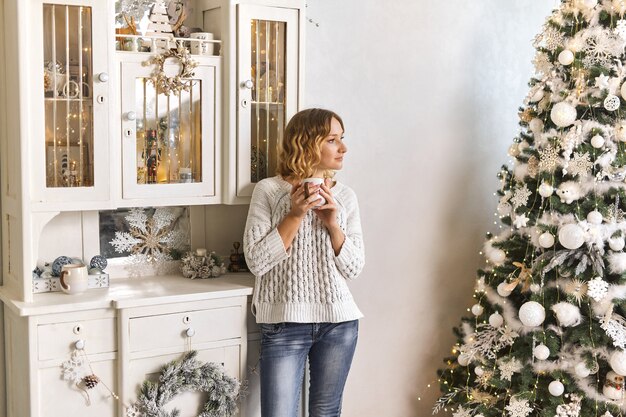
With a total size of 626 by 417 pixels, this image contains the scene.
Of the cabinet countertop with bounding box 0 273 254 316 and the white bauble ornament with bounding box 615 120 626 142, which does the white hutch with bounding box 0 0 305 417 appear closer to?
the cabinet countertop with bounding box 0 273 254 316

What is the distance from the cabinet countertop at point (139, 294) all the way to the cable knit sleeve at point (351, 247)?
38 centimetres

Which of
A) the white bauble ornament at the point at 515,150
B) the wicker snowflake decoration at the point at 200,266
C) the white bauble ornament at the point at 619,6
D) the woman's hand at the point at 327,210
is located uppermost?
the white bauble ornament at the point at 619,6

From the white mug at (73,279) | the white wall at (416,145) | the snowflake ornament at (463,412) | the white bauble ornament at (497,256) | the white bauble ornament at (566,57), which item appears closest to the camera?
the white mug at (73,279)

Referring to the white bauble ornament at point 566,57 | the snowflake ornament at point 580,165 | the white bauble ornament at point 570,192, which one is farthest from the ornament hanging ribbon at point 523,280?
the white bauble ornament at point 566,57

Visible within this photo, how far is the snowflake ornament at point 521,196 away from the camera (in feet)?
10.7

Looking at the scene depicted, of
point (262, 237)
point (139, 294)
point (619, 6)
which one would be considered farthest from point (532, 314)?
point (139, 294)

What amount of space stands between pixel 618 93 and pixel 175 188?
181 centimetres

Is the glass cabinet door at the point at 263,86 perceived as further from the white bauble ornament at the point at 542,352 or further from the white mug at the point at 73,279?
the white bauble ornament at the point at 542,352

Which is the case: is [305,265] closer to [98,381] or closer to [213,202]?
[213,202]

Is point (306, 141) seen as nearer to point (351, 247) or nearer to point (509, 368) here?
point (351, 247)

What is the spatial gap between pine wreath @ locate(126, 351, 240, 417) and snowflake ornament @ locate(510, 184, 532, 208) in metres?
1.41

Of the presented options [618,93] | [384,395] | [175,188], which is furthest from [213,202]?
[618,93]

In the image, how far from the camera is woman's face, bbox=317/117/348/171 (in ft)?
9.66

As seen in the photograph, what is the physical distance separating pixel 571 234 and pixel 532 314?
36 centimetres
